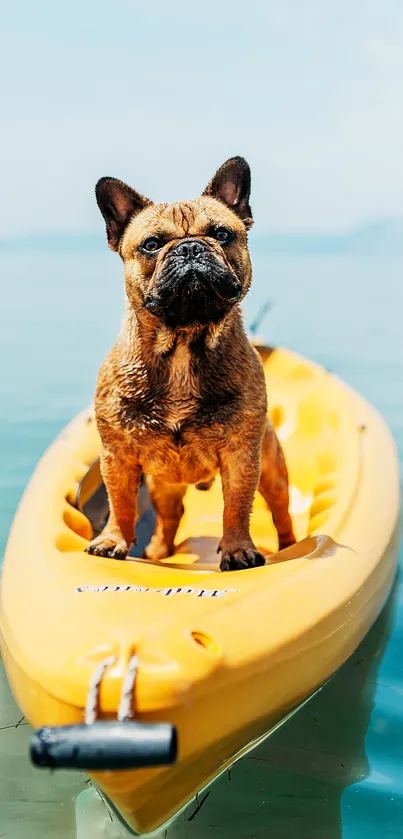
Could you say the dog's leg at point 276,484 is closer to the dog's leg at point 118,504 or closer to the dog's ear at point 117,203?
the dog's leg at point 118,504

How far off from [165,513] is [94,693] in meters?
1.49

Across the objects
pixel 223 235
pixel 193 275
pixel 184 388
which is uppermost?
pixel 223 235

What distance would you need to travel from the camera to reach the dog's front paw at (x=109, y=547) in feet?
10.5

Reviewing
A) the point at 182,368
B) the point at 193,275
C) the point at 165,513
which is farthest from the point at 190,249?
the point at 165,513

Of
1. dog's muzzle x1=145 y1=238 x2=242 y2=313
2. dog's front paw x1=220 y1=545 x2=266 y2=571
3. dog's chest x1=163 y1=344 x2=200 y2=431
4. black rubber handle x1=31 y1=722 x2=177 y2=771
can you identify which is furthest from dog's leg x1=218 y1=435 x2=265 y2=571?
black rubber handle x1=31 y1=722 x2=177 y2=771

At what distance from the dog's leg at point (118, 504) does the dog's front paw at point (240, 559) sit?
0.36m

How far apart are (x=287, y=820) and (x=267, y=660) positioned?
24.7 inches

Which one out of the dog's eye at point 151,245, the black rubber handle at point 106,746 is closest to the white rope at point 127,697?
the black rubber handle at point 106,746

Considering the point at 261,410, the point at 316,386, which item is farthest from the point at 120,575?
the point at 316,386

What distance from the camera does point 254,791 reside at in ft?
9.98

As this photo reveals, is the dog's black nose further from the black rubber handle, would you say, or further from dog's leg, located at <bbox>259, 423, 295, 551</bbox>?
the black rubber handle

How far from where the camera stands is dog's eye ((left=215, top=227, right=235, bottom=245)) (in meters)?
2.86

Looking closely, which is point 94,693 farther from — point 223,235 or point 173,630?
point 223,235

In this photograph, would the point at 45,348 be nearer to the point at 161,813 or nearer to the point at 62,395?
the point at 62,395
